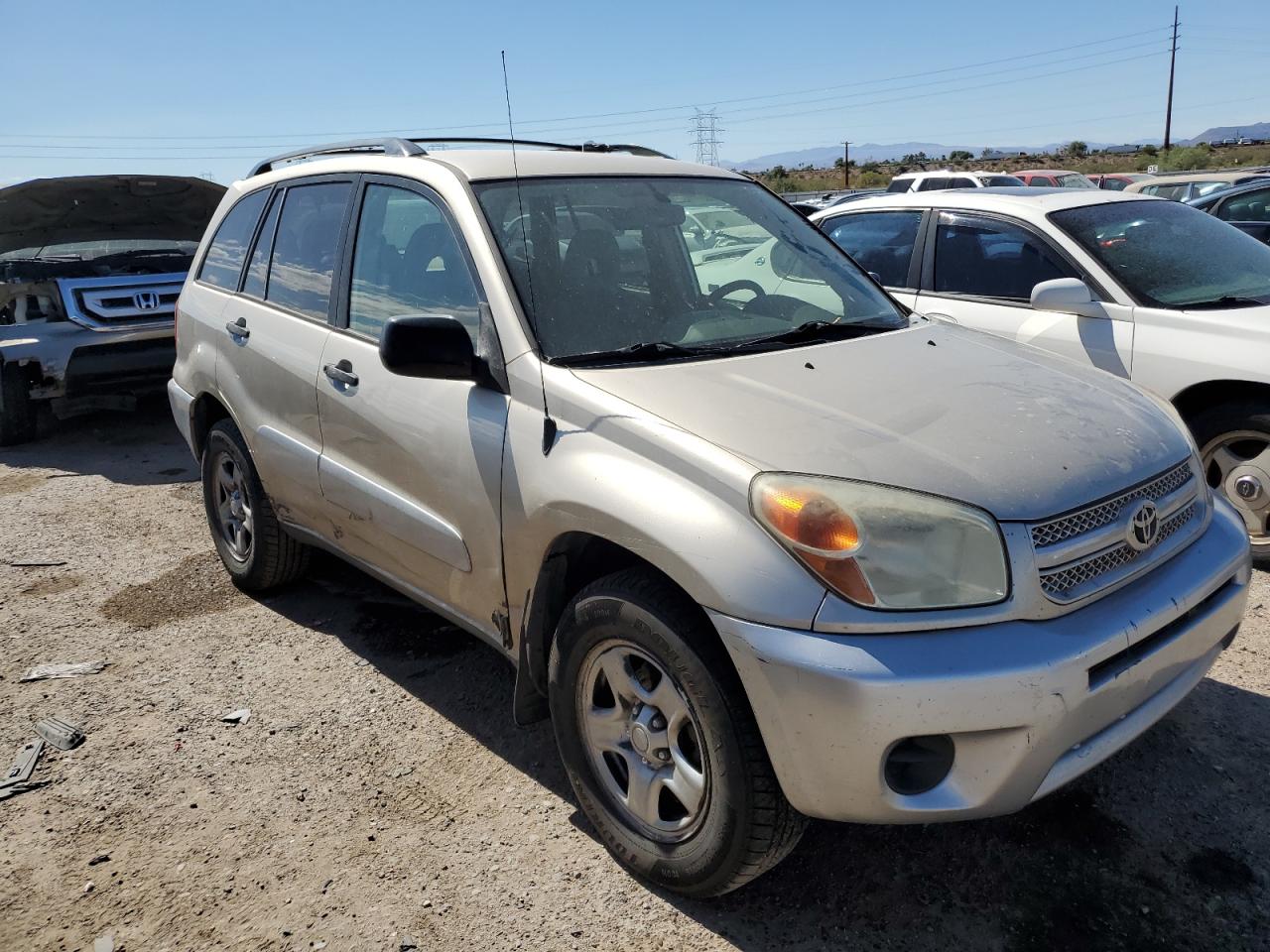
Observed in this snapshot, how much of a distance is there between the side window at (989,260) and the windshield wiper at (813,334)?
2111mm

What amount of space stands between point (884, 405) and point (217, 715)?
261cm

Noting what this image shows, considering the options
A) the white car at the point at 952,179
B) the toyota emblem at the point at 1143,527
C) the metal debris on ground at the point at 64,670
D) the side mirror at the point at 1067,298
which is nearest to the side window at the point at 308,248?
the metal debris on ground at the point at 64,670

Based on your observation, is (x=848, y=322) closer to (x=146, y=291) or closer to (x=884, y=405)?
(x=884, y=405)

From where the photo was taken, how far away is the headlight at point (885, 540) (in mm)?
2068

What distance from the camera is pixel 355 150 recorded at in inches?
152

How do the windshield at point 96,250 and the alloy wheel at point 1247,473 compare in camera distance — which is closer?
the alloy wheel at point 1247,473

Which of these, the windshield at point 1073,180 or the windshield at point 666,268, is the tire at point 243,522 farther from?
the windshield at point 1073,180

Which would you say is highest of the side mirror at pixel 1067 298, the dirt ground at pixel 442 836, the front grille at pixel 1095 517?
the side mirror at pixel 1067 298

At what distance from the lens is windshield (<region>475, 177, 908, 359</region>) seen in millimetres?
2867

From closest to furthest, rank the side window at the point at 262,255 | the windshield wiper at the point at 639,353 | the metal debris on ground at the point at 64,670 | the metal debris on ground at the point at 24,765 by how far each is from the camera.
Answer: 1. the windshield wiper at the point at 639,353
2. the metal debris on ground at the point at 24,765
3. the metal debris on ground at the point at 64,670
4. the side window at the point at 262,255

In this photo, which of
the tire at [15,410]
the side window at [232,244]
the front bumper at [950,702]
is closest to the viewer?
the front bumper at [950,702]

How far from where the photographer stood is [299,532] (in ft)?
13.0

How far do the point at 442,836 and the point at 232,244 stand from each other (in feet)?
9.70

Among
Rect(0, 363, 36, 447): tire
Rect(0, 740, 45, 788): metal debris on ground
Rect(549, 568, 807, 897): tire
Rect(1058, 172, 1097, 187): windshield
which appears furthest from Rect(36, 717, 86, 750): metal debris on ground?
Rect(1058, 172, 1097, 187): windshield
